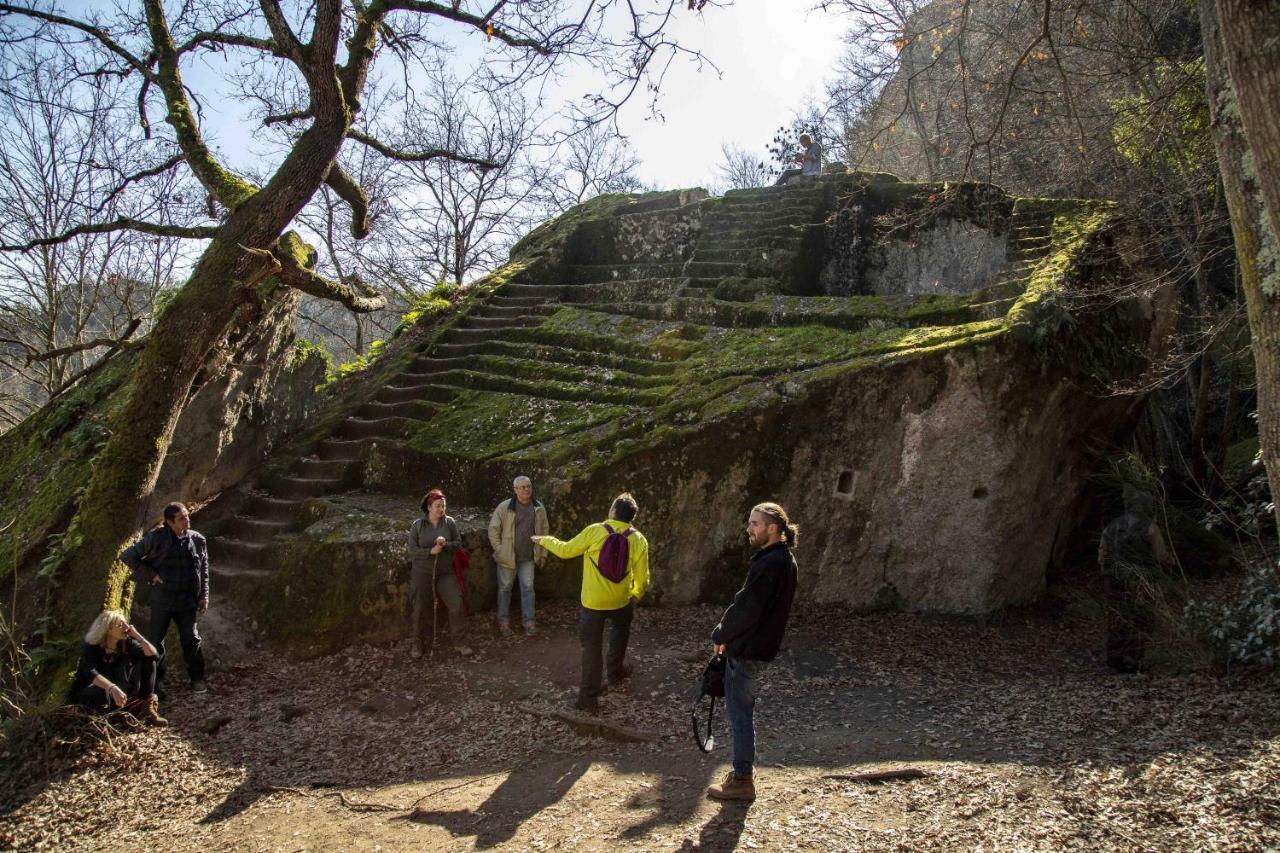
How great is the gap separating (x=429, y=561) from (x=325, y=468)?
10.4 ft

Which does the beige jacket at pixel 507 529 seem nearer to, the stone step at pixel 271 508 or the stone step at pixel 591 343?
the stone step at pixel 271 508

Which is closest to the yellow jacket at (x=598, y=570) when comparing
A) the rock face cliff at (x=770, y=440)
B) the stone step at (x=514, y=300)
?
the rock face cliff at (x=770, y=440)

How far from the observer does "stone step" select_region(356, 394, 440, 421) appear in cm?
1105

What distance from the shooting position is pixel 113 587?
23.0 feet

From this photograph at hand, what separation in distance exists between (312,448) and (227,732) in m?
4.68

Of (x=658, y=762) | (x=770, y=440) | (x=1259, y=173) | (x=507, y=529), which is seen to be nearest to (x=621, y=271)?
(x=770, y=440)

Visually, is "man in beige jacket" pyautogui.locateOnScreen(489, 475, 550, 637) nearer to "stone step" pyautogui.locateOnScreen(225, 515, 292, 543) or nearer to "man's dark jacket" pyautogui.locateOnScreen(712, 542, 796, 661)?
"stone step" pyautogui.locateOnScreen(225, 515, 292, 543)

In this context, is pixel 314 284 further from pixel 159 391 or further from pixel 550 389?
pixel 550 389

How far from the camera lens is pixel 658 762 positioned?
18.6 ft

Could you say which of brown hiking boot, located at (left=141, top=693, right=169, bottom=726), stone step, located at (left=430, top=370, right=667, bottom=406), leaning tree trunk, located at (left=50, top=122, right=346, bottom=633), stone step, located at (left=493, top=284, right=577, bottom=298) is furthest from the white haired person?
stone step, located at (left=493, top=284, right=577, bottom=298)

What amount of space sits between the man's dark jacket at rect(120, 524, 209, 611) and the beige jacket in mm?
2463

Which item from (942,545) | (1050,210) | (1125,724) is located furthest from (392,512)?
(1050,210)

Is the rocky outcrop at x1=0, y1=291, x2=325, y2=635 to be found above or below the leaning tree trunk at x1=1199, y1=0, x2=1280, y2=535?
below

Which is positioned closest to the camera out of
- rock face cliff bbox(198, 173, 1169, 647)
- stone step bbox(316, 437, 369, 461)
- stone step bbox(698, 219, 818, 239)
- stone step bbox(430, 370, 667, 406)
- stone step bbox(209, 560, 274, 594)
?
stone step bbox(209, 560, 274, 594)
